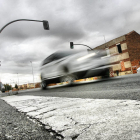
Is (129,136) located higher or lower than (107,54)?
lower

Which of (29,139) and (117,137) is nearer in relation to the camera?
(117,137)

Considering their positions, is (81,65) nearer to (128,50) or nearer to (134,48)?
(128,50)

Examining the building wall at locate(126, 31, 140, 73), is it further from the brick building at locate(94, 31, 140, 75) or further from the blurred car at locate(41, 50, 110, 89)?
the blurred car at locate(41, 50, 110, 89)

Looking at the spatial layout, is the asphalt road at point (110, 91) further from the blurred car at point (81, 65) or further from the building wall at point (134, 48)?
the building wall at point (134, 48)

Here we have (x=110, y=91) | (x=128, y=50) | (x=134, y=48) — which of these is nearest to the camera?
(x=110, y=91)

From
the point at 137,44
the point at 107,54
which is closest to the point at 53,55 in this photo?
the point at 107,54

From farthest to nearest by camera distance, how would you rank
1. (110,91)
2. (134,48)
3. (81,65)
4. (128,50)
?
(134,48)
(128,50)
(81,65)
(110,91)

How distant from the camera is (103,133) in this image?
87 centimetres

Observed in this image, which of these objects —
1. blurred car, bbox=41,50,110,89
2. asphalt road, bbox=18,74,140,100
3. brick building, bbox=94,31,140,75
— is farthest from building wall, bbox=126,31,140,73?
asphalt road, bbox=18,74,140,100

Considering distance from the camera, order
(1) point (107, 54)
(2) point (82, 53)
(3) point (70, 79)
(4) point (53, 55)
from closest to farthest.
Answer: (2) point (82, 53) → (1) point (107, 54) → (3) point (70, 79) → (4) point (53, 55)

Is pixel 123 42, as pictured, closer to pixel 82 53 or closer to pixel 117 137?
pixel 82 53

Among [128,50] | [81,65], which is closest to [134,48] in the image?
[128,50]

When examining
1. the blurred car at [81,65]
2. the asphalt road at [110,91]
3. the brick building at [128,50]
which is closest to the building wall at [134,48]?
the brick building at [128,50]

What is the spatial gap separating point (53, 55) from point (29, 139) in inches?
274
